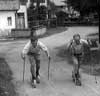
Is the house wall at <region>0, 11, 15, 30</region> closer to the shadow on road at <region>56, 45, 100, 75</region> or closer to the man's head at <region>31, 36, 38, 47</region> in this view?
the shadow on road at <region>56, 45, 100, 75</region>

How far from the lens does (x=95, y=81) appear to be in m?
12.6

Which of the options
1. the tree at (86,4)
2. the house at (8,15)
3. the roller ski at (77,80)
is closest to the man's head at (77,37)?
the roller ski at (77,80)

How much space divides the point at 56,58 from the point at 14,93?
29.9 feet

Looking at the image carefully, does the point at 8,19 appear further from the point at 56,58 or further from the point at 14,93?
the point at 14,93

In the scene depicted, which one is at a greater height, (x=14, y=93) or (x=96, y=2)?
(x=96, y=2)

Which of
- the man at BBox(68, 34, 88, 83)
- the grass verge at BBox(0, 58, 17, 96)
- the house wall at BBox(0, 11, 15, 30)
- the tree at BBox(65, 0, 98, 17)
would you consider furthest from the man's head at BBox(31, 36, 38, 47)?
the house wall at BBox(0, 11, 15, 30)

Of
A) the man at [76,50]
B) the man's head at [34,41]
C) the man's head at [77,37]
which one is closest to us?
the man's head at [34,41]

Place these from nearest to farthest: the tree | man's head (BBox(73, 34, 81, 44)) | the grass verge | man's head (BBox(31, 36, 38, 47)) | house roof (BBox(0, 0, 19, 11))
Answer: the grass verge → man's head (BBox(31, 36, 38, 47)) → man's head (BBox(73, 34, 81, 44)) → the tree → house roof (BBox(0, 0, 19, 11))

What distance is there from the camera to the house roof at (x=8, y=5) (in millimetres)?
38500

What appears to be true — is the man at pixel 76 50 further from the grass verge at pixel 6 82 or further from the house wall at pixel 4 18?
the house wall at pixel 4 18

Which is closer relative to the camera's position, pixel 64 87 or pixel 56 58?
pixel 64 87

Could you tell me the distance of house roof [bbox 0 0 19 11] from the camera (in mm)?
38500

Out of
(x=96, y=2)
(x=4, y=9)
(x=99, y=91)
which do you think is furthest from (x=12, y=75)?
(x=4, y=9)

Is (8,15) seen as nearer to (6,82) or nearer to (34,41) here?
(6,82)
